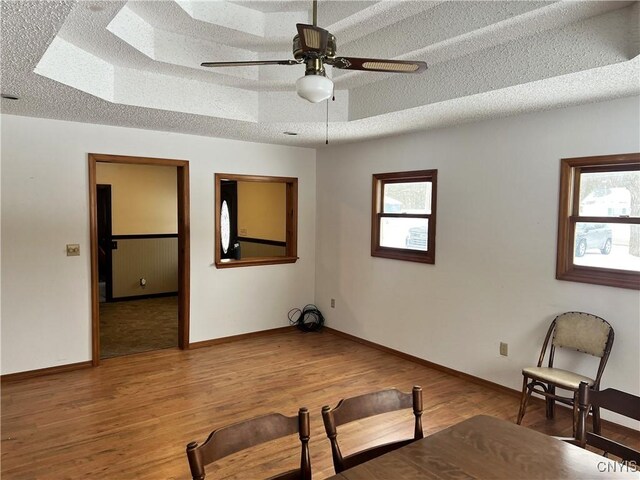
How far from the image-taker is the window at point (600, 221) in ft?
10.3

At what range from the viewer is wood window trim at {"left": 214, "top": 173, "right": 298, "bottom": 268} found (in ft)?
17.1

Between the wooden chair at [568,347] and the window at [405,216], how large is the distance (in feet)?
4.56

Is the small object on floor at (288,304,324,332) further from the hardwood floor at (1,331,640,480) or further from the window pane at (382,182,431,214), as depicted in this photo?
the window pane at (382,182,431,214)

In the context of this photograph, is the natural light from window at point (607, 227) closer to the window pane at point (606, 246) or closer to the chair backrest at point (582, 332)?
the window pane at point (606, 246)

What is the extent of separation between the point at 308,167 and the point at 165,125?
2.09 metres

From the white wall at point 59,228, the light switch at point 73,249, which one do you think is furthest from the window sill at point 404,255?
the light switch at point 73,249

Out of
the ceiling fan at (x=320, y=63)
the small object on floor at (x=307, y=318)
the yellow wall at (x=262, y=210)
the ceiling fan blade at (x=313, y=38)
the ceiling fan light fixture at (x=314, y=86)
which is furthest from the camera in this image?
the yellow wall at (x=262, y=210)

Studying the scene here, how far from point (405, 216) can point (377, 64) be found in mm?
2748

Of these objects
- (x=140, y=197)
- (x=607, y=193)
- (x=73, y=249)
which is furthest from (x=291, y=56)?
(x=140, y=197)

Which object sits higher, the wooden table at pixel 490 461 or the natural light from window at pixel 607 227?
the natural light from window at pixel 607 227

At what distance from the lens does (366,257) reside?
5.32m

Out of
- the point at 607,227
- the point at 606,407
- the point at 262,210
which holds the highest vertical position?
the point at 262,210

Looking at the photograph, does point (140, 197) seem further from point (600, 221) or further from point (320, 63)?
point (600, 221)

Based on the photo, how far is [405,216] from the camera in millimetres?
4863
